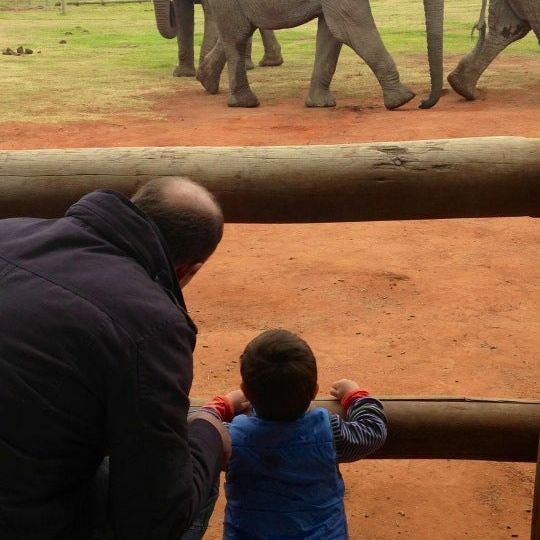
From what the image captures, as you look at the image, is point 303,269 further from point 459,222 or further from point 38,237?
point 38,237

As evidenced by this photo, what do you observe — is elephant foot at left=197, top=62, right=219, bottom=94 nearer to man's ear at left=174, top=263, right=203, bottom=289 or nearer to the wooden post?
the wooden post

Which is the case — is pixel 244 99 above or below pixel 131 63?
above

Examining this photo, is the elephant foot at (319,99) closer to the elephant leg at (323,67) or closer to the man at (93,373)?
the elephant leg at (323,67)

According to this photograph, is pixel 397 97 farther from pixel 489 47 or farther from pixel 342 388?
pixel 342 388

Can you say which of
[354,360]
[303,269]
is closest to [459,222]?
[303,269]

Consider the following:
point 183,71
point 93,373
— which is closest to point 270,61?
point 183,71

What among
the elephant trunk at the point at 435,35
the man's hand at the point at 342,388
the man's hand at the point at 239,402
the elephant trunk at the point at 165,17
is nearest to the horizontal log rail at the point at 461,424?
the man's hand at the point at 342,388

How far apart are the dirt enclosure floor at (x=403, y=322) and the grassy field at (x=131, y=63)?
6.00 meters

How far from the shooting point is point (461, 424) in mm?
2986

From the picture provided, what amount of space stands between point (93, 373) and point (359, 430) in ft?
3.34

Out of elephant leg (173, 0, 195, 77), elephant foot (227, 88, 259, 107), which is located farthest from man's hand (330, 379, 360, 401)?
elephant leg (173, 0, 195, 77)

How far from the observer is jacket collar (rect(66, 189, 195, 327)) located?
180 cm

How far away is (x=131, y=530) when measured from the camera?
70.9 inches

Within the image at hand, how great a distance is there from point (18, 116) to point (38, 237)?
35.0 ft
